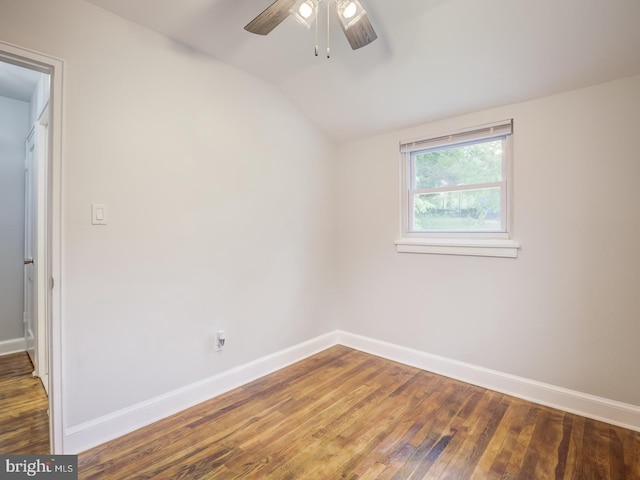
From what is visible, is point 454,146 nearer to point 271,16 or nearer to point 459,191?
point 459,191

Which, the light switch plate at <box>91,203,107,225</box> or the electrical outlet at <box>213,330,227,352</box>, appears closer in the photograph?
the light switch plate at <box>91,203,107,225</box>

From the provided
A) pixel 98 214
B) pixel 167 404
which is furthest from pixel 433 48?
pixel 167 404

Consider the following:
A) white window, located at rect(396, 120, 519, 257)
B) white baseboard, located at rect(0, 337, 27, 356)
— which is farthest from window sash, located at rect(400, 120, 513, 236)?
white baseboard, located at rect(0, 337, 27, 356)

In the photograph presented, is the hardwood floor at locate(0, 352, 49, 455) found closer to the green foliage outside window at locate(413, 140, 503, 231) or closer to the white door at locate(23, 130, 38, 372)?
the white door at locate(23, 130, 38, 372)

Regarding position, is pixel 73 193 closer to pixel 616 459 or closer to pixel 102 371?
pixel 102 371

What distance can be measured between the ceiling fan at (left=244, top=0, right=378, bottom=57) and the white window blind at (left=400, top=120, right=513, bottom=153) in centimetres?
133

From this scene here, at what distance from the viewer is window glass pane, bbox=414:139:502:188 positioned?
2518 mm

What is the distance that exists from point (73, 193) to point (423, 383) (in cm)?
273

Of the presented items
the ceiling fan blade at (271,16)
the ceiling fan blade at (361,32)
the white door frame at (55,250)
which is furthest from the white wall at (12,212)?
the ceiling fan blade at (361,32)

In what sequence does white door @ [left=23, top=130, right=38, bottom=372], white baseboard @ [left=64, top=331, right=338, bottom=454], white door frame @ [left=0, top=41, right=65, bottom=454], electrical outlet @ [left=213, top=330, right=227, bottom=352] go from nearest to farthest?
white door frame @ [left=0, top=41, right=65, bottom=454] → white baseboard @ [left=64, top=331, right=338, bottom=454] → electrical outlet @ [left=213, top=330, right=227, bottom=352] → white door @ [left=23, top=130, right=38, bottom=372]

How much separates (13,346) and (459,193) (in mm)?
4476

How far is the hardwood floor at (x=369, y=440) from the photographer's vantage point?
63.6 inches

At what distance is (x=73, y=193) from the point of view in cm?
172

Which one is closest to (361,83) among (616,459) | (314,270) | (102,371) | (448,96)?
(448,96)
